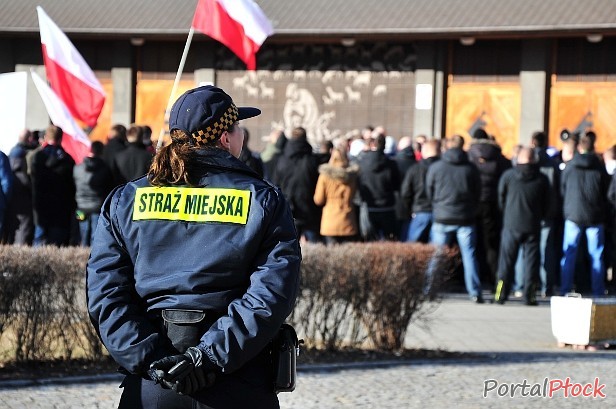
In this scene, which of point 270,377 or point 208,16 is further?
point 208,16

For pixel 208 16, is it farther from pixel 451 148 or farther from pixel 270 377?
pixel 270 377

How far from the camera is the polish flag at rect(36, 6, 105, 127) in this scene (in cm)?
1212

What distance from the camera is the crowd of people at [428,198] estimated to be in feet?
48.2

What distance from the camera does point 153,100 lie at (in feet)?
86.9

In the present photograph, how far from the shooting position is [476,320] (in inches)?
515

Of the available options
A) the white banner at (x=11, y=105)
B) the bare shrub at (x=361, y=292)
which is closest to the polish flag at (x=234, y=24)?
the white banner at (x=11, y=105)

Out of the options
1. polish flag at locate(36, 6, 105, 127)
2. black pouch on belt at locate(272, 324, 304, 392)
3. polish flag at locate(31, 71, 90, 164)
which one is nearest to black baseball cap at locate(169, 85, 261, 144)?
black pouch on belt at locate(272, 324, 304, 392)

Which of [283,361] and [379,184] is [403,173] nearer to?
[379,184]

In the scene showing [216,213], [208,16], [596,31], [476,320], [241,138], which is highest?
[596,31]

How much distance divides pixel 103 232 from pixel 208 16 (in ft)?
27.6

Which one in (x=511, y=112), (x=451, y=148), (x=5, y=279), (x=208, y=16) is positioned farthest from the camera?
(x=511, y=112)

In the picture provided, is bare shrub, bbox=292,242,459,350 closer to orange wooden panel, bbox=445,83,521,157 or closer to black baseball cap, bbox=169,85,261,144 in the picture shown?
black baseball cap, bbox=169,85,261,144

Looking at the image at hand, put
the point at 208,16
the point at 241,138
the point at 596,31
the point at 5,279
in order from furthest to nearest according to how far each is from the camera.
Answer: the point at 596,31 → the point at 208,16 → the point at 5,279 → the point at 241,138

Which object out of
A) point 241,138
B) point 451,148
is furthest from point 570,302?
point 241,138
